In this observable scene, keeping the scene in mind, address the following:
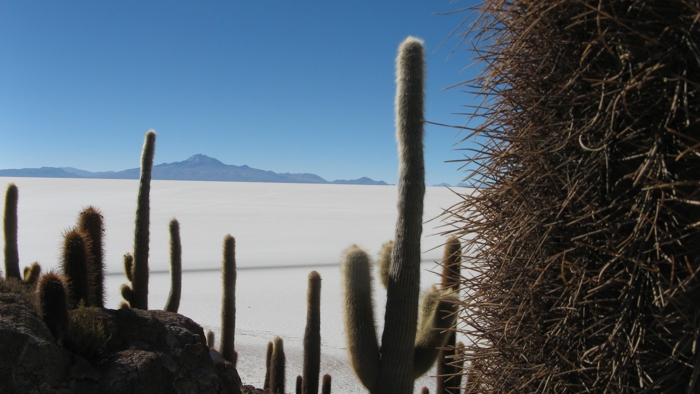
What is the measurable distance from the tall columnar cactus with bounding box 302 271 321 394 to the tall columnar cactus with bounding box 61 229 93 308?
3323 millimetres

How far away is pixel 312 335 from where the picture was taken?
27.1 ft

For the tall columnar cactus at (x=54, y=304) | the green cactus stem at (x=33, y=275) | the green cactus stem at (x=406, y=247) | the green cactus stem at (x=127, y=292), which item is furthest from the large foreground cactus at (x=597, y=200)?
the green cactus stem at (x=33, y=275)

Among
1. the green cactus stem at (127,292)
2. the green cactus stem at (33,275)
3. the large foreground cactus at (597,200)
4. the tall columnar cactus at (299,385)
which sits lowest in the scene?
the tall columnar cactus at (299,385)

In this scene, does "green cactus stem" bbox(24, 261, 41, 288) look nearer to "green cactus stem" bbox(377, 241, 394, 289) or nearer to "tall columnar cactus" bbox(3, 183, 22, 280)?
"tall columnar cactus" bbox(3, 183, 22, 280)

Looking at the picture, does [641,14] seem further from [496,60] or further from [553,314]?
[553,314]

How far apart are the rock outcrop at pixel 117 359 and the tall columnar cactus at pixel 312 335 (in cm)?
251

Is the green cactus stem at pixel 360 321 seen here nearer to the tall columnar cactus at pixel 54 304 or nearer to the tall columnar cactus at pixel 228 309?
the tall columnar cactus at pixel 228 309

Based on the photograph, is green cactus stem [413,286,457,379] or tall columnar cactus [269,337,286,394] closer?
green cactus stem [413,286,457,379]

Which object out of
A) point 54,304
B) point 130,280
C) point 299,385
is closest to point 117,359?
point 54,304

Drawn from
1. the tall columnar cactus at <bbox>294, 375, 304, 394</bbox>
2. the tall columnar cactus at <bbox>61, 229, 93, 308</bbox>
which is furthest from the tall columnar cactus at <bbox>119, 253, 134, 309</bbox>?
the tall columnar cactus at <bbox>294, 375, 304, 394</bbox>

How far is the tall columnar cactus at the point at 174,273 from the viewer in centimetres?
937

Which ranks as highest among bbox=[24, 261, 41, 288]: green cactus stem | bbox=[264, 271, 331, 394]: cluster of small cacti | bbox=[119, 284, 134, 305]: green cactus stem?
bbox=[24, 261, 41, 288]: green cactus stem

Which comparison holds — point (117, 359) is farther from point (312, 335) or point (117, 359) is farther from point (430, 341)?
point (430, 341)

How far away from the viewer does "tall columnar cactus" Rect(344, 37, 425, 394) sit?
6.95 metres
